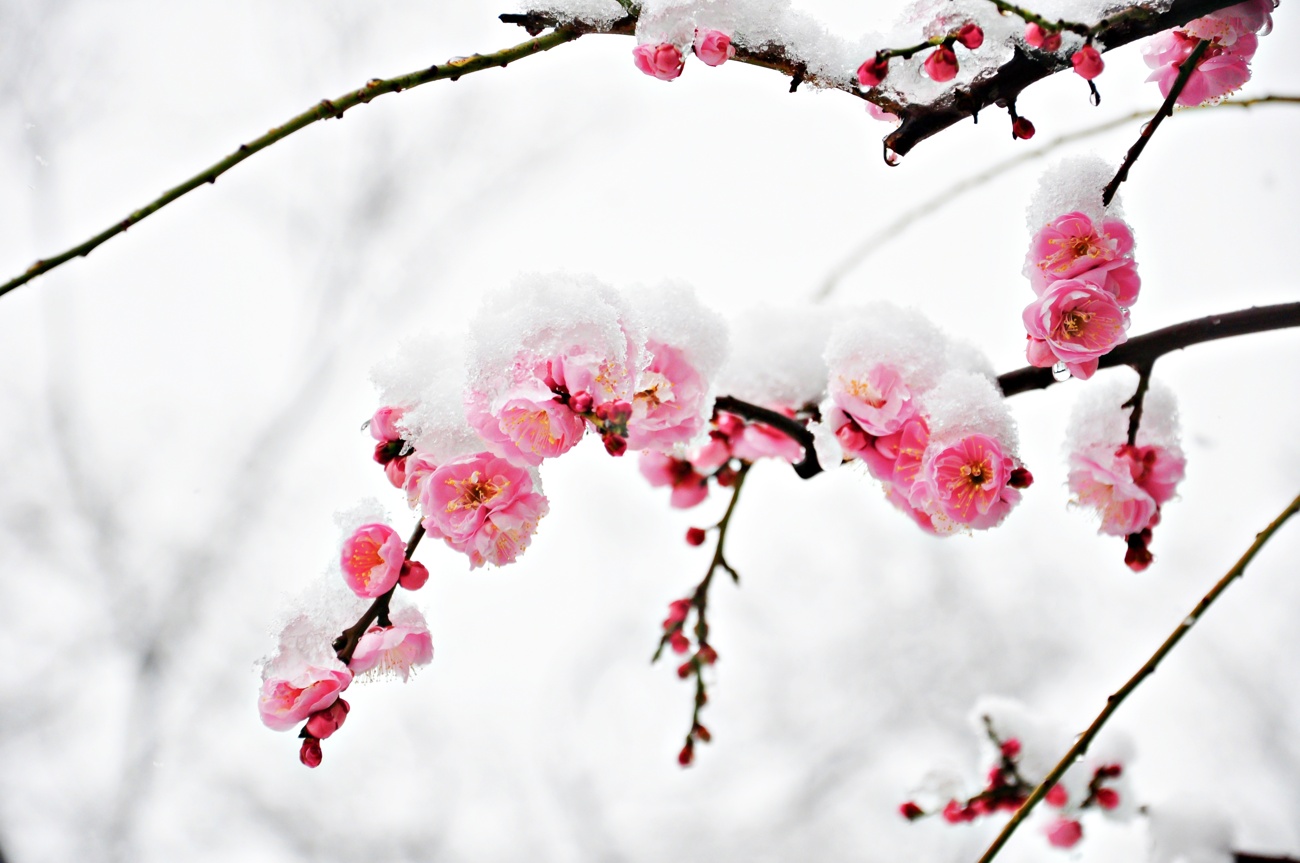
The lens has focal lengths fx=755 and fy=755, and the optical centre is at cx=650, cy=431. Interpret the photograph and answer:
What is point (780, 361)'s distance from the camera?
90 cm

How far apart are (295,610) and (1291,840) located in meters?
3.19

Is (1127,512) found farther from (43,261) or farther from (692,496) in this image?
(43,261)

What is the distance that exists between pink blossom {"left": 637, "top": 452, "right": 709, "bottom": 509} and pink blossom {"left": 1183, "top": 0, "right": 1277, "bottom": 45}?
2.37 feet

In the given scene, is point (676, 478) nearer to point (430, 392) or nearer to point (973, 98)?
point (430, 392)

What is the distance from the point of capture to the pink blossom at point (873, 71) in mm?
601

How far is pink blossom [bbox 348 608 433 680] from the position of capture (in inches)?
26.7

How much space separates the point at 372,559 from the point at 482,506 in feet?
0.41

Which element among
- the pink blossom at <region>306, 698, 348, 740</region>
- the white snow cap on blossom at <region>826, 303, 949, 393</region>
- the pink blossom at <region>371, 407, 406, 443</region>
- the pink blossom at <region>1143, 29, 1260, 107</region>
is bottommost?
Answer: the pink blossom at <region>306, 698, 348, 740</region>

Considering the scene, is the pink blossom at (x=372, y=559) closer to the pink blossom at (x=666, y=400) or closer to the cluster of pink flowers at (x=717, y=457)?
the pink blossom at (x=666, y=400)

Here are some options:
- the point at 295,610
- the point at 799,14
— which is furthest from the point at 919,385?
the point at 295,610

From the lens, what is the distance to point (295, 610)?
2.33 ft

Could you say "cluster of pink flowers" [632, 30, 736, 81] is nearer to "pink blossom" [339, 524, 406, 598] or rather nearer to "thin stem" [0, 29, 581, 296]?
"thin stem" [0, 29, 581, 296]

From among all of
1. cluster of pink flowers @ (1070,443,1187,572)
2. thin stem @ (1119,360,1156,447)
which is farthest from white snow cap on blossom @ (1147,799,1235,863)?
thin stem @ (1119,360,1156,447)

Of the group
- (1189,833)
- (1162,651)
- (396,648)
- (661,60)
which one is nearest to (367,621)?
(396,648)
